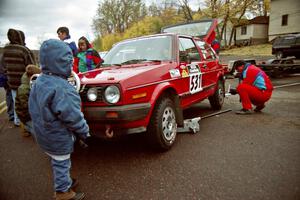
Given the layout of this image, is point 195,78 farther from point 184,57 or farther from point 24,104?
point 24,104

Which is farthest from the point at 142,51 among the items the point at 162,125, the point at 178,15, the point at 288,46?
the point at 178,15

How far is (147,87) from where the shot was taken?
2.99 metres

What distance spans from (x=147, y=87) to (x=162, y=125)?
58cm

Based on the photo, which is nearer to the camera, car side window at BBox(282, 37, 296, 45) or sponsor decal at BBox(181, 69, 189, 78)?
sponsor decal at BBox(181, 69, 189, 78)

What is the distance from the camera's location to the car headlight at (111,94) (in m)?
2.71

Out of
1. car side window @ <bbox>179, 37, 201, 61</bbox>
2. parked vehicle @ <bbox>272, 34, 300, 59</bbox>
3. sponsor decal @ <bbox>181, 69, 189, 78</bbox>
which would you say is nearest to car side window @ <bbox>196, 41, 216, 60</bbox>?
car side window @ <bbox>179, 37, 201, 61</bbox>

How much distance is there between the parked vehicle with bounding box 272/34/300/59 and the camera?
14.4 m

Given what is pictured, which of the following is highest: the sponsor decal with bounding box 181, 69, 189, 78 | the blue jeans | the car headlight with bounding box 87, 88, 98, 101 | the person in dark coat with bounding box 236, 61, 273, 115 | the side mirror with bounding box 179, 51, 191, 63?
the side mirror with bounding box 179, 51, 191, 63

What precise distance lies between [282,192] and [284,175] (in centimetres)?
38

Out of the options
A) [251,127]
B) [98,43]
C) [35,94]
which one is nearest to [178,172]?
[35,94]

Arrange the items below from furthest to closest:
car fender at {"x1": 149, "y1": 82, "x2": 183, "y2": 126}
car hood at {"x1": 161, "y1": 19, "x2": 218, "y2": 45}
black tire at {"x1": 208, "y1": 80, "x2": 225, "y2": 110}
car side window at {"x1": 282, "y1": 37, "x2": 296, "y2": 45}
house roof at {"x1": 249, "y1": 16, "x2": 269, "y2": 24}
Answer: house roof at {"x1": 249, "y1": 16, "x2": 269, "y2": 24}
car side window at {"x1": 282, "y1": 37, "x2": 296, "y2": 45}
car hood at {"x1": 161, "y1": 19, "x2": 218, "y2": 45}
black tire at {"x1": 208, "y1": 80, "x2": 225, "y2": 110}
car fender at {"x1": 149, "y1": 82, "x2": 183, "y2": 126}

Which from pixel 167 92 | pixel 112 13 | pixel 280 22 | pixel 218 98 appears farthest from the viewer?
pixel 280 22

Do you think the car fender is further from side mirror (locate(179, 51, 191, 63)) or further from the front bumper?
side mirror (locate(179, 51, 191, 63))

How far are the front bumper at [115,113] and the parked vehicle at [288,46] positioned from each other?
48.3 ft
